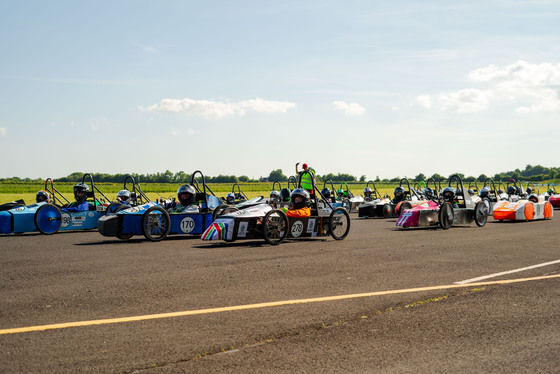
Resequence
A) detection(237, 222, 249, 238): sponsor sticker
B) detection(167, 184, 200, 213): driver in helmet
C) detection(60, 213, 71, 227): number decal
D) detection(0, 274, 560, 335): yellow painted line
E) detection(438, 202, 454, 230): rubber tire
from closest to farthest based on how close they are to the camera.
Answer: detection(0, 274, 560, 335): yellow painted line → detection(237, 222, 249, 238): sponsor sticker → detection(167, 184, 200, 213): driver in helmet → detection(60, 213, 71, 227): number decal → detection(438, 202, 454, 230): rubber tire

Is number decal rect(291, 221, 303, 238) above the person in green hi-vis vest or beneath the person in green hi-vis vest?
beneath

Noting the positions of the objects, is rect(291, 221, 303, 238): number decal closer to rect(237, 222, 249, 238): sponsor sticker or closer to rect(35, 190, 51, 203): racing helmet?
rect(237, 222, 249, 238): sponsor sticker

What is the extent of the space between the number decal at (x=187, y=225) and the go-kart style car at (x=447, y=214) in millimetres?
8356

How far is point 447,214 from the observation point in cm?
2106

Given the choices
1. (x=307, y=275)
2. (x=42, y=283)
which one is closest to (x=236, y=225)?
(x=307, y=275)

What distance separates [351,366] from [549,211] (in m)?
26.4

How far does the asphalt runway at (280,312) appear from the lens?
5031 millimetres

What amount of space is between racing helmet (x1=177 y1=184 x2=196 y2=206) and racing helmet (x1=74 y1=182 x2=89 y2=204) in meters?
4.93

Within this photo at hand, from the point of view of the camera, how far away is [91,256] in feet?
42.3

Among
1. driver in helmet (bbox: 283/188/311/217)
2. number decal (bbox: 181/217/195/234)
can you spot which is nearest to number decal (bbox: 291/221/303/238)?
driver in helmet (bbox: 283/188/311/217)

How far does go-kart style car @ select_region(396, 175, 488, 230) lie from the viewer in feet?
69.1

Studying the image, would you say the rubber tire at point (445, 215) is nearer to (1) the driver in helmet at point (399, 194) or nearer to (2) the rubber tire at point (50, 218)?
(1) the driver in helmet at point (399, 194)

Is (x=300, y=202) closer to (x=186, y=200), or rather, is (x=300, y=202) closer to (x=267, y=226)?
(x=267, y=226)

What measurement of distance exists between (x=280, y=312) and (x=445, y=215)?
15.5m
